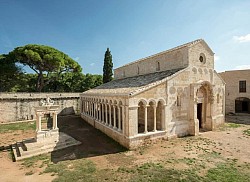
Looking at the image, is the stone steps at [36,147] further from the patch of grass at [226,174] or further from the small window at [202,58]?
the small window at [202,58]

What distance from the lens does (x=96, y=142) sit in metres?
14.2

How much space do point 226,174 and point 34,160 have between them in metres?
11.9

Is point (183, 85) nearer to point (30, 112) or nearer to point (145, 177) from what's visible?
point (145, 177)

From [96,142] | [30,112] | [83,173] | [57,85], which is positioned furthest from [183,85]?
[57,85]

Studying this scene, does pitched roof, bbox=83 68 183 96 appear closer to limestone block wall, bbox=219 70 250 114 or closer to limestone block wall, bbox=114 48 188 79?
limestone block wall, bbox=114 48 188 79

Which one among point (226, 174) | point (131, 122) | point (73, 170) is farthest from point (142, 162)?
point (226, 174)

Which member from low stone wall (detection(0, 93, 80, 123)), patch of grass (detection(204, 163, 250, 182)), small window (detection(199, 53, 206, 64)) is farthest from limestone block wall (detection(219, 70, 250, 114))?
low stone wall (detection(0, 93, 80, 123))

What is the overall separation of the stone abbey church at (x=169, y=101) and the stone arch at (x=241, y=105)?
13169 mm

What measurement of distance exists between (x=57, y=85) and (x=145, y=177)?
46.1 m

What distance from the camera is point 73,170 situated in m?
9.15

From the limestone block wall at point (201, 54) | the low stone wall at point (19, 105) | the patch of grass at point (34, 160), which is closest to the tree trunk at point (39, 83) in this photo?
the low stone wall at point (19, 105)

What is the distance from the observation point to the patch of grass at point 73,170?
826 cm

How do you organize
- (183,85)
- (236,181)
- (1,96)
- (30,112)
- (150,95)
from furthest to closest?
1. (30,112)
2. (1,96)
3. (183,85)
4. (150,95)
5. (236,181)

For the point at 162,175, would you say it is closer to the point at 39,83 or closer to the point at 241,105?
the point at 241,105
